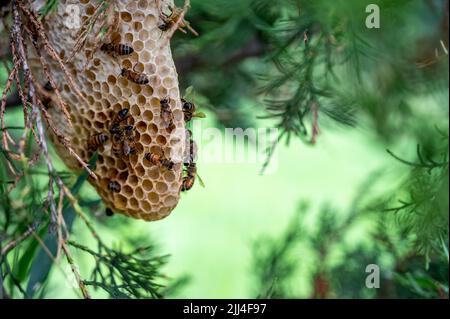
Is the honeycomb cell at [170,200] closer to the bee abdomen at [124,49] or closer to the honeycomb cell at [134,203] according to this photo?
the honeycomb cell at [134,203]

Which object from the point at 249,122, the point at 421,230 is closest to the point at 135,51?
the point at 421,230

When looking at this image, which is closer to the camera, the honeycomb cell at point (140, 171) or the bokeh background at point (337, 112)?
the honeycomb cell at point (140, 171)

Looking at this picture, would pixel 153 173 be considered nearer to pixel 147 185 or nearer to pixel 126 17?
pixel 147 185

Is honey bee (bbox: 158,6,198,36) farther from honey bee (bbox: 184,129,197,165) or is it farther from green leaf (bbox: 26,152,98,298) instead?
green leaf (bbox: 26,152,98,298)

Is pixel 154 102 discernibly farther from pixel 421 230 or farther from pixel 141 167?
pixel 421 230

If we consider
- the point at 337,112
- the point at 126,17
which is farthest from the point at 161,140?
the point at 337,112

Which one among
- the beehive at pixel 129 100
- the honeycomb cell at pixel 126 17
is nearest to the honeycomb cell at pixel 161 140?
the beehive at pixel 129 100
